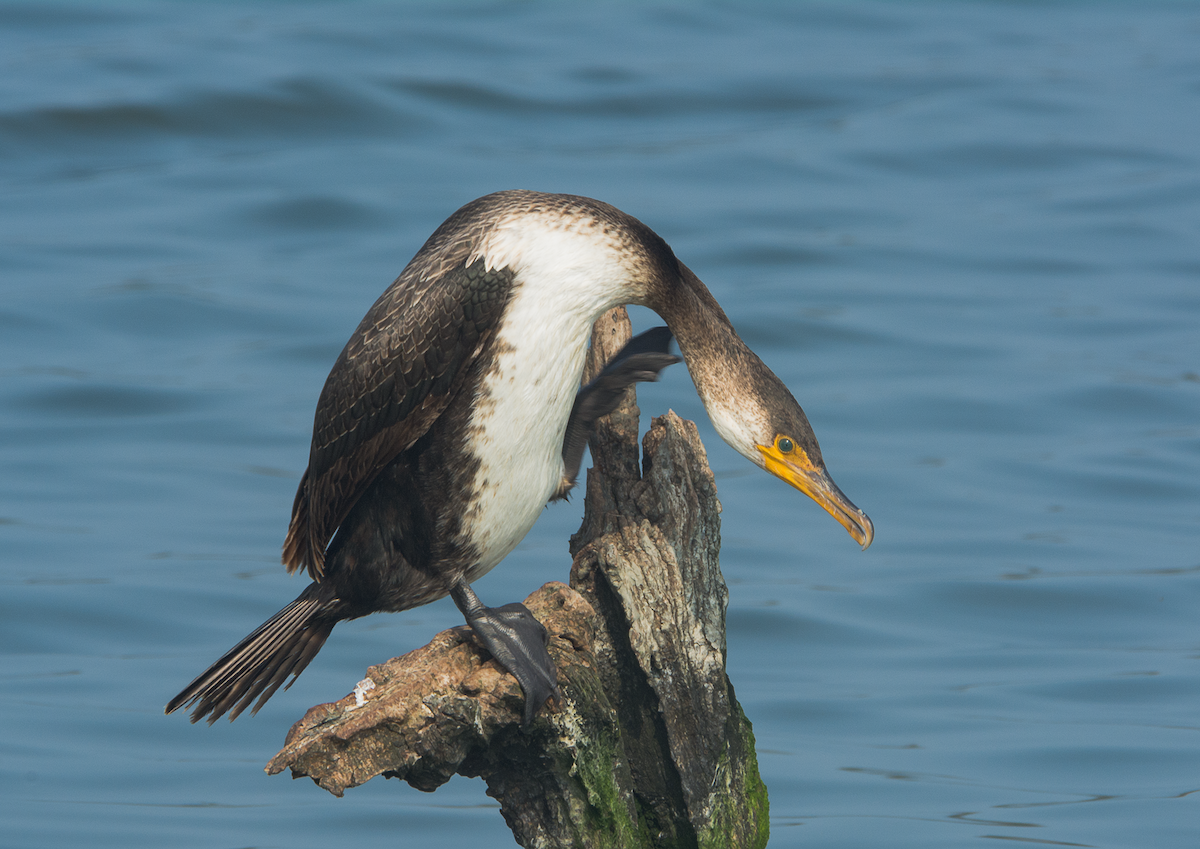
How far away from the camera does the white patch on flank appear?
4496mm

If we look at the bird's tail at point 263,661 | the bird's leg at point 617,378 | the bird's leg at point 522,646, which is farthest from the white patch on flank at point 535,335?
the bird's tail at point 263,661

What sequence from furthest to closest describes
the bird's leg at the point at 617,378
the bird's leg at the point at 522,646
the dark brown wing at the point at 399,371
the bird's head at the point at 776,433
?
the bird's leg at the point at 617,378 → the bird's head at the point at 776,433 → the dark brown wing at the point at 399,371 → the bird's leg at the point at 522,646

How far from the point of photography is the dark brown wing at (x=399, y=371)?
4496 millimetres

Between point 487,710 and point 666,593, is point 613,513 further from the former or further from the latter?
point 487,710

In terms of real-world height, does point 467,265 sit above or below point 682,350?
above

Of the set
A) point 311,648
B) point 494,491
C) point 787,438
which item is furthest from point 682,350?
point 311,648

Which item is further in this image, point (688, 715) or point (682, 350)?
point (682, 350)

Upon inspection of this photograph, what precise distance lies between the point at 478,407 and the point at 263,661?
3.57 feet

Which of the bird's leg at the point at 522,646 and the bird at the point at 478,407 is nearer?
the bird's leg at the point at 522,646

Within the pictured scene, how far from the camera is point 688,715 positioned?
4484 millimetres

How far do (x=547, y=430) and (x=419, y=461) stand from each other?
417mm

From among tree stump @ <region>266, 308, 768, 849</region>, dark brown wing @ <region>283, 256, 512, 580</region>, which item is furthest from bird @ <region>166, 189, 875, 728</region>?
tree stump @ <region>266, 308, 768, 849</region>

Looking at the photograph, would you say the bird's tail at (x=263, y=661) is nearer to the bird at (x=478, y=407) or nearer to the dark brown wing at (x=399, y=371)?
the bird at (x=478, y=407)

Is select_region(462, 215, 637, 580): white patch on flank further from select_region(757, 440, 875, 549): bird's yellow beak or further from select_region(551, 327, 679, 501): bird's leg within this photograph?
select_region(757, 440, 875, 549): bird's yellow beak
